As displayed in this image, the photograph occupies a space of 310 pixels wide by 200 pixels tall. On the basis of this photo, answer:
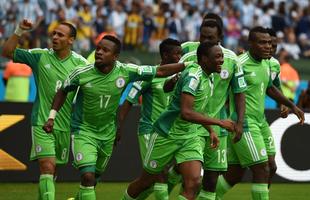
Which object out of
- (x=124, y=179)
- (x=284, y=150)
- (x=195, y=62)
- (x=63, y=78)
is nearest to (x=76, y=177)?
(x=124, y=179)

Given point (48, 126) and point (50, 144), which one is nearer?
point (48, 126)

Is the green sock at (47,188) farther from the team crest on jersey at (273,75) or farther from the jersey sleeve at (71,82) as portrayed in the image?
the team crest on jersey at (273,75)

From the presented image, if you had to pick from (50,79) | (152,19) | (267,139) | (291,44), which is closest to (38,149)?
(50,79)

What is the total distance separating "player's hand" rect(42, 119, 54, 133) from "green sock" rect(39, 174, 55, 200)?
760 mm

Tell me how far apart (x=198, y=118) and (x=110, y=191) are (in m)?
5.40

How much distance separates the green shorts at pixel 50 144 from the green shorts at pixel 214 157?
1852 millimetres

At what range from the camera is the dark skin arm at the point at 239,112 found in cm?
1194

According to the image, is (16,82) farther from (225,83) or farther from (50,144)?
(225,83)

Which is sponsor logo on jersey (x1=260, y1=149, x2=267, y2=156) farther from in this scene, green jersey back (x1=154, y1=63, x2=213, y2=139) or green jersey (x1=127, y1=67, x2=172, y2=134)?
green jersey (x1=127, y1=67, x2=172, y2=134)

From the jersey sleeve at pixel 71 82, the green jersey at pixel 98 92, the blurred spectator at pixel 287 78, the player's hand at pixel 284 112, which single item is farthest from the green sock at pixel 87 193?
the blurred spectator at pixel 287 78

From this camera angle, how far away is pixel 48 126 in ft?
38.0

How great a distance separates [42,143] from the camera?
12.4m

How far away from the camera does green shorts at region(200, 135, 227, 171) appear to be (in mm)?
12219

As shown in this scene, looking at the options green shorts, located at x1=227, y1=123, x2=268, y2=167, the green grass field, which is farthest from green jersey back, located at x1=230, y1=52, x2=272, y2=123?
the green grass field
